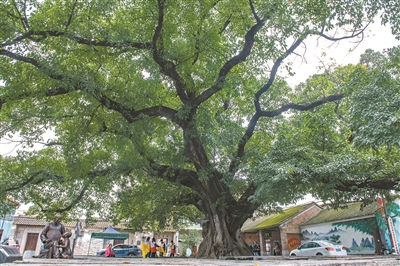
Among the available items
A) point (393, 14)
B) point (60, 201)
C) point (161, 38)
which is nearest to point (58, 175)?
point (60, 201)

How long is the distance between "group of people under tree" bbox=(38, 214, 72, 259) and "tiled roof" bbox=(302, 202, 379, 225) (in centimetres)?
1191

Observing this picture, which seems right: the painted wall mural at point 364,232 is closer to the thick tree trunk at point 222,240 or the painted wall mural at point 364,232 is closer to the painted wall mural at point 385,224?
the painted wall mural at point 385,224

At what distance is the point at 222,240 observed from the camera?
11242 mm

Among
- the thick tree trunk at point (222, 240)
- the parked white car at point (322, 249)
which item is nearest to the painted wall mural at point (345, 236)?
the parked white car at point (322, 249)

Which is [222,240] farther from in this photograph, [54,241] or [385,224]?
[385,224]

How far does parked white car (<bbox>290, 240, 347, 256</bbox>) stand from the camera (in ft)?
47.1

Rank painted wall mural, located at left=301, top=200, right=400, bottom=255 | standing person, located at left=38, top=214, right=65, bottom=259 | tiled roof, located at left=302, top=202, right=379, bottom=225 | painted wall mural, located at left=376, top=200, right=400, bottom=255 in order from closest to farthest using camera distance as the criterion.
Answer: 1. standing person, located at left=38, top=214, right=65, bottom=259
2. painted wall mural, located at left=376, top=200, right=400, bottom=255
3. painted wall mural, located at left=301, top=200, right=400, bottom=255
4. tiled roof, located at left=302, top=202, right=379, bottom=225

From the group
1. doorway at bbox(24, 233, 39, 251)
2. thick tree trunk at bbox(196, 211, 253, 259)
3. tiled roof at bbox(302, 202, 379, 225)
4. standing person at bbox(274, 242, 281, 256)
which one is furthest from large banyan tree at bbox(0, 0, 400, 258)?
doorway at bbox(24, 233, 39, 251)

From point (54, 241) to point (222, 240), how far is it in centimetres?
629

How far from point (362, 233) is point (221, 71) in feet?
42.2

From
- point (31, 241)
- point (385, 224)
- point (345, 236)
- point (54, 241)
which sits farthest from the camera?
point (31, 241)

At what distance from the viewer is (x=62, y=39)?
7.88m

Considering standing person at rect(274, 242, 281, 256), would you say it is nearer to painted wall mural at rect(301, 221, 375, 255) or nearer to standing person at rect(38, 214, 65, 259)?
painted wall mural at rect(301, 221, 375, 255)

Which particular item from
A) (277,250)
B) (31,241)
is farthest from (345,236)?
(31,241)
